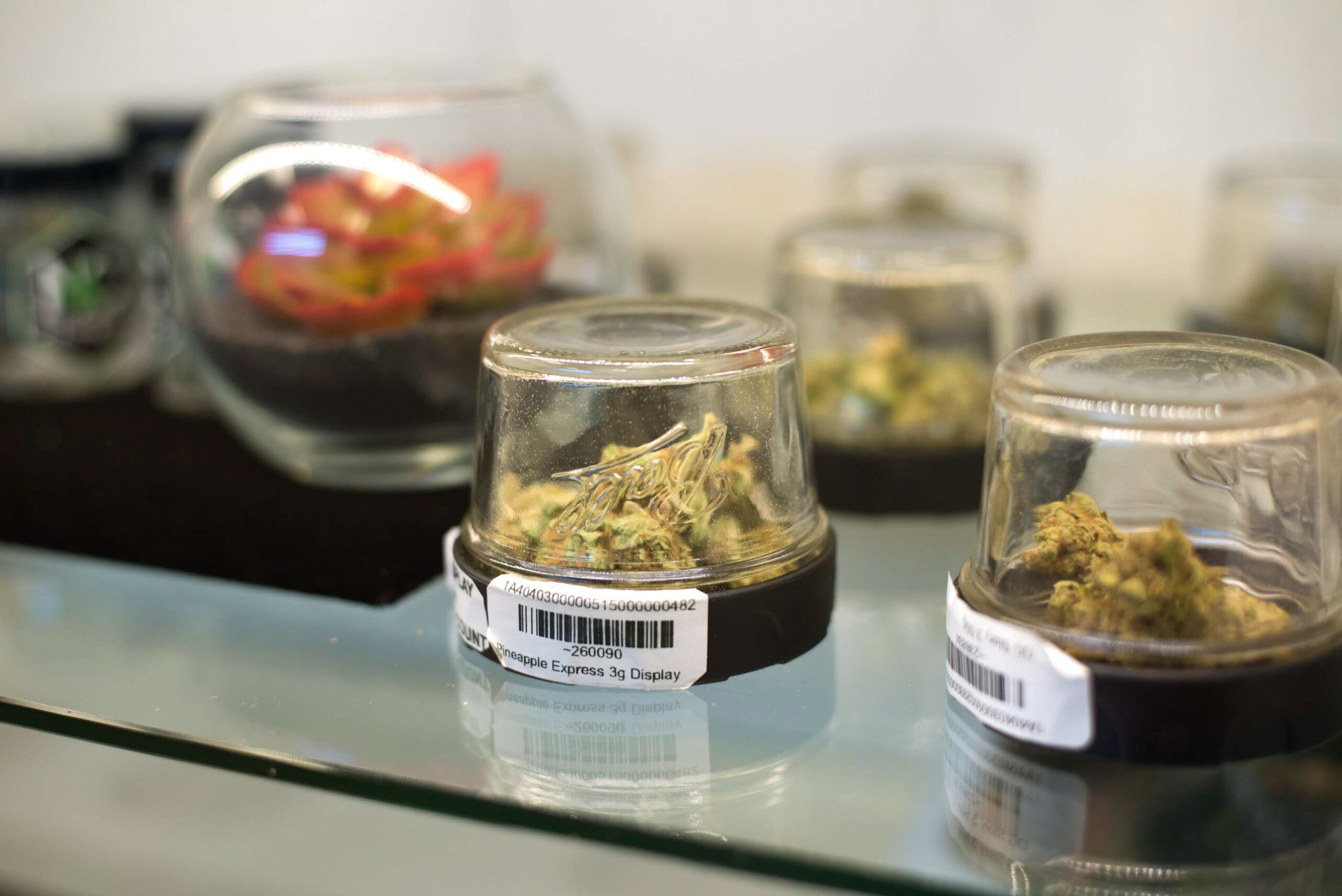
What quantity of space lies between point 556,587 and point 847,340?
0.91ft

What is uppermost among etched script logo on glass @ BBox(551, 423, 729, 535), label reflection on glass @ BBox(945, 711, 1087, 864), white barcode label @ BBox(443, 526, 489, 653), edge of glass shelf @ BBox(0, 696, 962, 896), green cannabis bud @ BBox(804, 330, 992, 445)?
etched script logo on glass @ BBox(551, 423, 729, 535)

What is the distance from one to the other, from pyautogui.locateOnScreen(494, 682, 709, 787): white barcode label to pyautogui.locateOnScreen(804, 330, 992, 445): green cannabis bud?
219 mm

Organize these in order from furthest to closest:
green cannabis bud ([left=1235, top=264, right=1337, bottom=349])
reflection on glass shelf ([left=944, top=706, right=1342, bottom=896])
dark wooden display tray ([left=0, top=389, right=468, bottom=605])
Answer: green cannabis bud ([left=1235, top=264, right=1337, bottom=349]) → dark wooden display tray ([left=0, top=389, right=468, bottom=605]) → reflection on glass shelf ([left=944, top=706, right=1342, bottom=896])

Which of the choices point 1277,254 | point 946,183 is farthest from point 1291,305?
point 946,183

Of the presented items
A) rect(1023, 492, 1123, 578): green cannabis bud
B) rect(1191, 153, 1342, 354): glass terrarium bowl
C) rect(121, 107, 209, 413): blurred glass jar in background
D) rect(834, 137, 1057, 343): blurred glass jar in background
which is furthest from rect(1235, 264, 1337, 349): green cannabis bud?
rect(121, 107, 209, 413): blurred glass jar in background

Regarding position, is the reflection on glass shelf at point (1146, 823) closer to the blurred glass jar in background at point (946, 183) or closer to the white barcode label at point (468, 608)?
the white barcode label at point (468, 608)

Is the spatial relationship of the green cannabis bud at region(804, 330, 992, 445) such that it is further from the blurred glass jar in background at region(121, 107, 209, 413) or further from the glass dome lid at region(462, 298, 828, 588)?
the blurred glass jar in background at region(121, 107, 209, 413)

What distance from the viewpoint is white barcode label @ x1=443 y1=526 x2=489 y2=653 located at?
1.46 ft

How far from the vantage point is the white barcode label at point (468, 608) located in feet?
1.46

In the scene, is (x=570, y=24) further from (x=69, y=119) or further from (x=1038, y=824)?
(x=1038, y=824)

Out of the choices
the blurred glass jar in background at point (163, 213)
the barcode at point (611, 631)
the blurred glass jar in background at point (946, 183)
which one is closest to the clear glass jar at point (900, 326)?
the blurred glass jar in background at point (946, 183)

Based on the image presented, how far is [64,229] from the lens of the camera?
754 mm

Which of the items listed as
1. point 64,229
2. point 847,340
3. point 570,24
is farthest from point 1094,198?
point 64,229

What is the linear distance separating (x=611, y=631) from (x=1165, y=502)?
180mm
